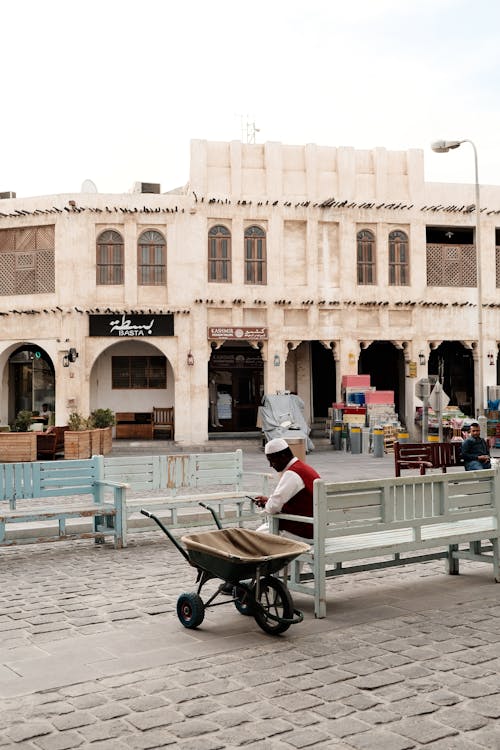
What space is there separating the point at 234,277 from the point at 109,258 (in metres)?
4.28

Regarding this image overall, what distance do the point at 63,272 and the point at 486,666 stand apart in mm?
24433

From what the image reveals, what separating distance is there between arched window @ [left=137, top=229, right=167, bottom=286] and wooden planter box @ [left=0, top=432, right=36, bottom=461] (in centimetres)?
769

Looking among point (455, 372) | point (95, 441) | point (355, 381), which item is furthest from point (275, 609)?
point (455, 372)

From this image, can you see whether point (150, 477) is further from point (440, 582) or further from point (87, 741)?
point (87, 741)

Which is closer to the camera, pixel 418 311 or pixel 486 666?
pixel 486 666

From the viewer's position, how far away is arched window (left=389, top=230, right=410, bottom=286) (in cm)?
2994

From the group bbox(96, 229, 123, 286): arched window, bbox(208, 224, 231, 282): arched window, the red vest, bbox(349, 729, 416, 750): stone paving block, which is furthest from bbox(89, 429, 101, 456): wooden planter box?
bbox(349, 729, 416, 750): stone paving block

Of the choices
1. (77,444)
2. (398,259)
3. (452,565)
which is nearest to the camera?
(452,565)

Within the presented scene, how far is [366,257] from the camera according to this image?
97.8ft

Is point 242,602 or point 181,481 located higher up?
point 181,481

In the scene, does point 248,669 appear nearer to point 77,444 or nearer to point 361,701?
point 361,701

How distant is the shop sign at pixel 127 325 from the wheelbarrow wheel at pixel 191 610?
2200 cm

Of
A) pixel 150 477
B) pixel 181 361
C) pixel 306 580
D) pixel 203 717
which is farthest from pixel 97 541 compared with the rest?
pixel 181 361

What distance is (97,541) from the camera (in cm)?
1080
